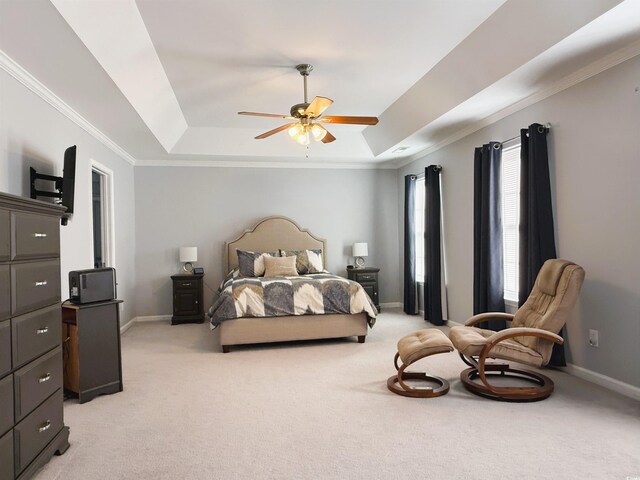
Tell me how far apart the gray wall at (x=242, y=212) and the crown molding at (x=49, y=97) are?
1.47 m

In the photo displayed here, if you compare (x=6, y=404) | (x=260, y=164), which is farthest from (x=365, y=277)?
(x=6, y=404)

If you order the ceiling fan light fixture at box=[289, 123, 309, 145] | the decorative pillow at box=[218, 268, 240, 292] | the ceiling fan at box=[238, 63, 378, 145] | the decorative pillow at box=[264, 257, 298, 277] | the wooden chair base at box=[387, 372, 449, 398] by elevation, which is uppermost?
the ceiling fan at box=[238, 63, 378, 145]

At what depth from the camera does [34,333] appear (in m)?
2.33

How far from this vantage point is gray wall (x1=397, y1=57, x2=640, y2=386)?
332 cm

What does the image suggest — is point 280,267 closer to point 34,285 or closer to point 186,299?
point 186,299

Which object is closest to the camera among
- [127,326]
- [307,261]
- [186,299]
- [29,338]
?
[29,338]

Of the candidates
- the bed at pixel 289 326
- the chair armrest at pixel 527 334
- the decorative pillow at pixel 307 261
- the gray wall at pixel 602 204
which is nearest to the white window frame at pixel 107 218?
the bed at pixel 289 326

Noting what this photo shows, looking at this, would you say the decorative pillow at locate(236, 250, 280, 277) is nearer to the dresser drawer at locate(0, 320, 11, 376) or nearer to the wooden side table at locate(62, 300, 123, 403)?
the wooden side table at locate(62, 300, 123, 403)

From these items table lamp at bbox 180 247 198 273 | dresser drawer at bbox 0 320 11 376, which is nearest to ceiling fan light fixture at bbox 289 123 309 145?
dresser drawer at bbox 0 320 11 376

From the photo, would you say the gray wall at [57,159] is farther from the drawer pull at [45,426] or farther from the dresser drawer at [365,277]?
the dresser drawer at [365,277]

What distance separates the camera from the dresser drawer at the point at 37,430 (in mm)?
2162

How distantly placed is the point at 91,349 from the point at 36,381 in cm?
123

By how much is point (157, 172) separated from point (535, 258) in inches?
221

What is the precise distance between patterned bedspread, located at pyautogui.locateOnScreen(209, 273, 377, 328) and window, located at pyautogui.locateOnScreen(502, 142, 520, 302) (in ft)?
5.07
